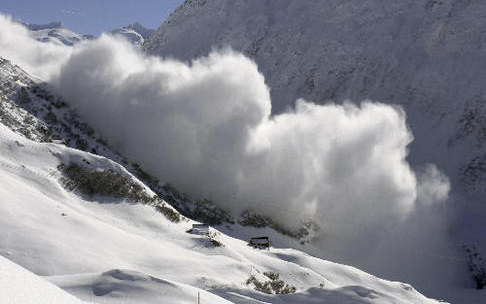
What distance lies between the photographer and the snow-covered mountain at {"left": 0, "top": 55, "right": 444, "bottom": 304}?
Answer: 405 inches

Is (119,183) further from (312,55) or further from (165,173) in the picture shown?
(312,55)

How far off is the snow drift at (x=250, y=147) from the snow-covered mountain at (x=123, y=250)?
15119mm

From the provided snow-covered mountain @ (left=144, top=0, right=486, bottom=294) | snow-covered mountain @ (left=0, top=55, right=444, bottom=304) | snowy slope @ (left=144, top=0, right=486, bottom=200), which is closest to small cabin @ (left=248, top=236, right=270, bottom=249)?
snow-covered mountain @ (left=0, top=55, right=444, bottom=304)

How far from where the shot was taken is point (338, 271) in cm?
2422

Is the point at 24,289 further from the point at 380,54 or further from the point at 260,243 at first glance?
the point at 380,54

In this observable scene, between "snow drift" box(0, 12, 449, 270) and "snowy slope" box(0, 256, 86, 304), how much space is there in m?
35.2

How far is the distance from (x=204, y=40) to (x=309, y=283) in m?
54.6

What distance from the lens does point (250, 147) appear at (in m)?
42.6

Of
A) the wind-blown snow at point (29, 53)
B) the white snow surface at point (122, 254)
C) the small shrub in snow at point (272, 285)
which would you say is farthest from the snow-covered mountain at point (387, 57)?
the small shrub in snow at point (272, 285)

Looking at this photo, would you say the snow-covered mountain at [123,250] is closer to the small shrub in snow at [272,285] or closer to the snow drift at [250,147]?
the small shrub in snow at [272,285]

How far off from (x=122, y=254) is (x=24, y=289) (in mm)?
13499

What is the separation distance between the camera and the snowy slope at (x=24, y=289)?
299cm

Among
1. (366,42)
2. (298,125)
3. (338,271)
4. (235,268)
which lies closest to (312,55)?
(366,42)

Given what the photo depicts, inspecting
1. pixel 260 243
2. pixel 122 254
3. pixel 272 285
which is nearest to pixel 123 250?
pixel 122 254
